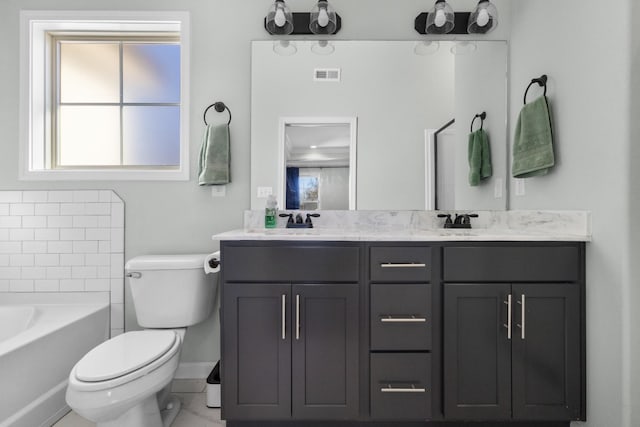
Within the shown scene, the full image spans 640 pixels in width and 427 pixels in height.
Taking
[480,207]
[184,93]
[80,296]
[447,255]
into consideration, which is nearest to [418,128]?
[480,207]

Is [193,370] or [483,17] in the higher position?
[483,17]

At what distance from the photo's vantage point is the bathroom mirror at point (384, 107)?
6.47 feet

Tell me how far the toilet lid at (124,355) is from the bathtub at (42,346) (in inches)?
13.5

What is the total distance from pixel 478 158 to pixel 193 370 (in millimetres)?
2261

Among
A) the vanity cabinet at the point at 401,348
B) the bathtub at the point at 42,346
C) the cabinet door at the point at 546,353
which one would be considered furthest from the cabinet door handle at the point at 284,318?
the bathtub at the point at 42,346

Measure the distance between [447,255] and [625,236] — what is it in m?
0.67

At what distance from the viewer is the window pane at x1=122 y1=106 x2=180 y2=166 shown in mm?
2221

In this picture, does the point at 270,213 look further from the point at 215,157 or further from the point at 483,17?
the point at 483,17

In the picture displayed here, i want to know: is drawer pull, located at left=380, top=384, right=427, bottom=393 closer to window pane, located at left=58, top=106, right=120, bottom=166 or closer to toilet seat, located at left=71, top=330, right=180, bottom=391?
toilet seat, located at left=71, top=330, right=180, bottom=391

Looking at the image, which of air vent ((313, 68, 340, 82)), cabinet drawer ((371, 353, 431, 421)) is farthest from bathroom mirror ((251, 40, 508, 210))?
cabinet drawer ((371, 353, 431, 421))

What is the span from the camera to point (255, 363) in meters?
1.43

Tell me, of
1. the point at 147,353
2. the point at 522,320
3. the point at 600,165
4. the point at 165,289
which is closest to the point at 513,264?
the point at 522,320

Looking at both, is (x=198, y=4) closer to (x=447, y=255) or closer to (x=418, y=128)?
(x=418, y=128)

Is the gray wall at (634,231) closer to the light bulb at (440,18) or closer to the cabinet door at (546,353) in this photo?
the cabinet door at (546,353)
